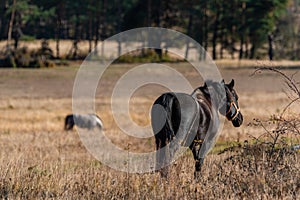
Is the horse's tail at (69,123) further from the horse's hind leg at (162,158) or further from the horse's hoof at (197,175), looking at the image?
the horse's hoof at (197,175)

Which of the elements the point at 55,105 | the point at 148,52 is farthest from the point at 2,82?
the point at 148,52

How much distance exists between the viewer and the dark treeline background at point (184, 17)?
72812 millimetres

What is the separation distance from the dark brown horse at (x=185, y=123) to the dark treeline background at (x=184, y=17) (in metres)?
56.7

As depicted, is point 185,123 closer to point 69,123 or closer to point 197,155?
point 197,155

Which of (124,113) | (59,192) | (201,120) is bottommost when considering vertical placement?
(124,113)

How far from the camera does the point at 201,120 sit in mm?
10383

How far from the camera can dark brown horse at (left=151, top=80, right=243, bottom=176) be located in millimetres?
9844

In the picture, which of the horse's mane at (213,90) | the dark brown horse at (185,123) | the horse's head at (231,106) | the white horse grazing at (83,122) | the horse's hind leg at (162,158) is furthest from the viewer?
the white horse grazing at (83,122)

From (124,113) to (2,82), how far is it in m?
15.7

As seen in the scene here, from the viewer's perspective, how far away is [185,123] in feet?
32.9

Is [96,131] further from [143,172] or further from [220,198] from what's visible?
[220,198]

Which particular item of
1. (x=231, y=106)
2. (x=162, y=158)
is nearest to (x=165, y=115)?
(x=162, y=158)

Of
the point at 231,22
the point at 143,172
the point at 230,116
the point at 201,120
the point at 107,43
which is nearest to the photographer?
the point at 143,172

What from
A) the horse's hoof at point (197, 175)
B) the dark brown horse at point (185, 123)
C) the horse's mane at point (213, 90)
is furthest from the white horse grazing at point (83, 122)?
the horse's hoof at point (197, 175)
